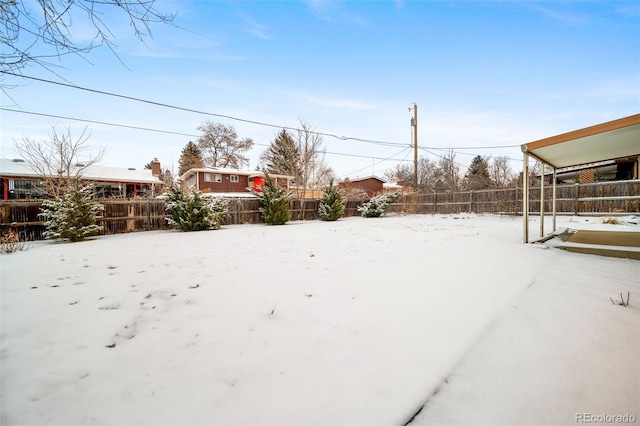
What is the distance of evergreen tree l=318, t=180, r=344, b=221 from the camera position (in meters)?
13.8

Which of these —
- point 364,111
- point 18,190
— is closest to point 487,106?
point 364,111

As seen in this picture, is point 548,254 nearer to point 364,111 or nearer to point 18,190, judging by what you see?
point 364,111

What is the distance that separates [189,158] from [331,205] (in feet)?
89.2

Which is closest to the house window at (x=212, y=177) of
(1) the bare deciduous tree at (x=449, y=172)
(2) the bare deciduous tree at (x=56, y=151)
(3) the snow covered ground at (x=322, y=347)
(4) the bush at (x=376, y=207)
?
(2) the bare deciduous tree at (x=56, y=151)

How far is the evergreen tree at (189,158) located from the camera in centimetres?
3211

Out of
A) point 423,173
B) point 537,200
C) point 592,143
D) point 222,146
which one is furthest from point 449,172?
point 592,143

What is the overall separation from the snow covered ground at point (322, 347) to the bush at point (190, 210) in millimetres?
5641

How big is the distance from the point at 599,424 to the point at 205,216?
9.69 metres

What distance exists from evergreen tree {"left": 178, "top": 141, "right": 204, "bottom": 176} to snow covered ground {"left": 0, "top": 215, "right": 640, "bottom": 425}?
1245 inches

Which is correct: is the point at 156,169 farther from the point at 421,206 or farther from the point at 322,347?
the point at 322,347

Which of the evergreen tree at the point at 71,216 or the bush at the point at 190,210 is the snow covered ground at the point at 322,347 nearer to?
the evergreen tree at the point at 71,216

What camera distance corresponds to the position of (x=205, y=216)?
30.3 feet

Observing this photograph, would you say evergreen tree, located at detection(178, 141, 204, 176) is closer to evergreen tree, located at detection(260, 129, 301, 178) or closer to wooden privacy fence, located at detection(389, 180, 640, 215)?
evergreen tree, located at detection(260, 129, 301, 178)

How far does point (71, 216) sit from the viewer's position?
7094 mm
